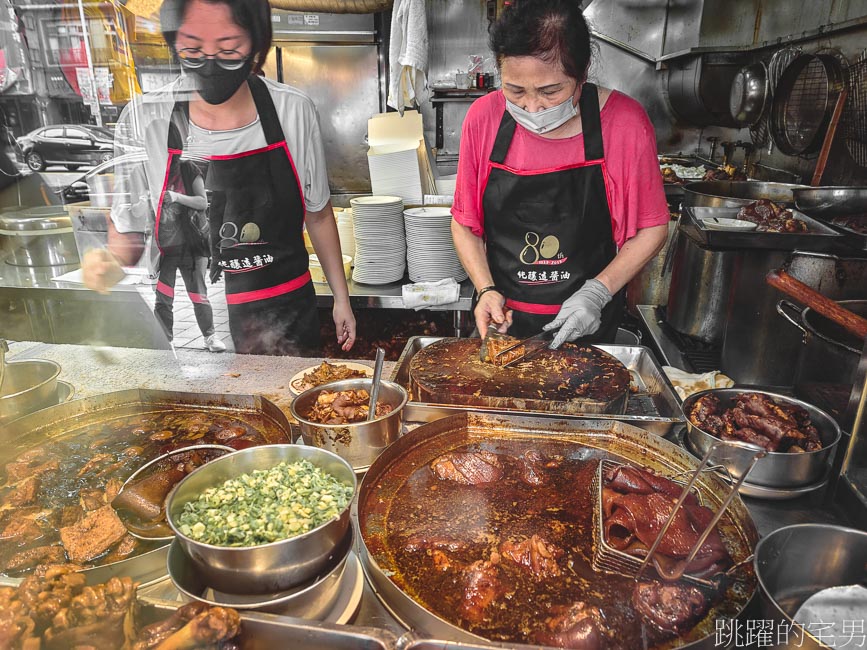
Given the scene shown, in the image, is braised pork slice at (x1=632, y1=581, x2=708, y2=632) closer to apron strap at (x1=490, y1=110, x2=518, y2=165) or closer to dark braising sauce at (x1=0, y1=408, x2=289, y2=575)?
dark braising sauce at (x1=0, y1=408, x2=289, y2=575)

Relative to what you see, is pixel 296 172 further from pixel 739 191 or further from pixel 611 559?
pixel 739 191

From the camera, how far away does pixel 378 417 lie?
1.63m

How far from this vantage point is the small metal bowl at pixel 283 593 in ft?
3.44

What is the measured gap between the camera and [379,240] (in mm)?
3809

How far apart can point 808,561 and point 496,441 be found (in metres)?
0.85

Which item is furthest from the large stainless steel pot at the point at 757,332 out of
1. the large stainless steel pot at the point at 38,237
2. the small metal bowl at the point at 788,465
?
the large stainless steel pot at the point at 38,237

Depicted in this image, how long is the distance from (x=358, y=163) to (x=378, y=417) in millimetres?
5181

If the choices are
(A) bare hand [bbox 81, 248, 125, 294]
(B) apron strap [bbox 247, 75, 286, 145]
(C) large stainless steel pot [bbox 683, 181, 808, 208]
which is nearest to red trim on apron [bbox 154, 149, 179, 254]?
(A) bare hand [bbox 81, 248, 125, 294]

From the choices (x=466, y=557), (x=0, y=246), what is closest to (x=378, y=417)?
(x=466, y=557)

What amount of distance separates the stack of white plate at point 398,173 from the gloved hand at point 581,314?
1.95m

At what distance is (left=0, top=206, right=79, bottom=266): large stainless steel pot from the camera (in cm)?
122

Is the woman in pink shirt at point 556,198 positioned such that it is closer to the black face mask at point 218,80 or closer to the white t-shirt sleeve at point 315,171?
the white t-shirt sleeve at point 315,171

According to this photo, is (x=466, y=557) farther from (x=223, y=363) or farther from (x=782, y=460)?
(x=223, y=363)

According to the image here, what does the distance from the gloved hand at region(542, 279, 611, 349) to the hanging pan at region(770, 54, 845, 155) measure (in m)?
2.88
